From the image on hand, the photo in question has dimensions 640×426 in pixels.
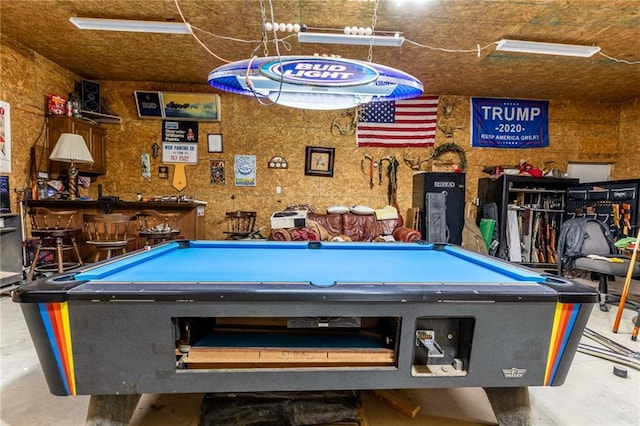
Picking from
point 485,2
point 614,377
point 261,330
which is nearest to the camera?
point 261,330

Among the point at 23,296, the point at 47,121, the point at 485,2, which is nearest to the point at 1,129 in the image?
the point at 47,121

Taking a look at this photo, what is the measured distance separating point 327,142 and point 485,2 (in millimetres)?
3091

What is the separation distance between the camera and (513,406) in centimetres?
140

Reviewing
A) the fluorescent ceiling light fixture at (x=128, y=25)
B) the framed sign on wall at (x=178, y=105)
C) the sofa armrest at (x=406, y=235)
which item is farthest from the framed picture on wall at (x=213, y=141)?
the sofa armrest at (x=406, y=235)

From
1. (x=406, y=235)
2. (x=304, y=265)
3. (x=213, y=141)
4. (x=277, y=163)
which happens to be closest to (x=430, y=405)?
(x=304, y=265)

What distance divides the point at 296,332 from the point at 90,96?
220 inches

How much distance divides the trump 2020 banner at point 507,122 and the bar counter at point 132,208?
197 inches

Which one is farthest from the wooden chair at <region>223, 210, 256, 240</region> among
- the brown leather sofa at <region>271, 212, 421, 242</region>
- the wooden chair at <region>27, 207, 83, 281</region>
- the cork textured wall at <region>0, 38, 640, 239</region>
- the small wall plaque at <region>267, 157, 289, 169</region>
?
the wooden chair at <region>27, 207, 83, 281</region>

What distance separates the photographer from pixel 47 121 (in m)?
4.54

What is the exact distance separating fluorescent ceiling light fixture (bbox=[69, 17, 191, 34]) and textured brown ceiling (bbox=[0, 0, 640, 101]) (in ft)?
0.24

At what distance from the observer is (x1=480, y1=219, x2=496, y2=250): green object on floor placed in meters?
5.33

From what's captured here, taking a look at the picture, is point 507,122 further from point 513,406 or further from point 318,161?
point 513,406

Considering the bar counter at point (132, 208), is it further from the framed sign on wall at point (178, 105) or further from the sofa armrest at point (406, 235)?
the sofa armrest at point (406, 235)

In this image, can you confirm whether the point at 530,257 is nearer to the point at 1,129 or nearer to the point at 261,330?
the point at 261,330
